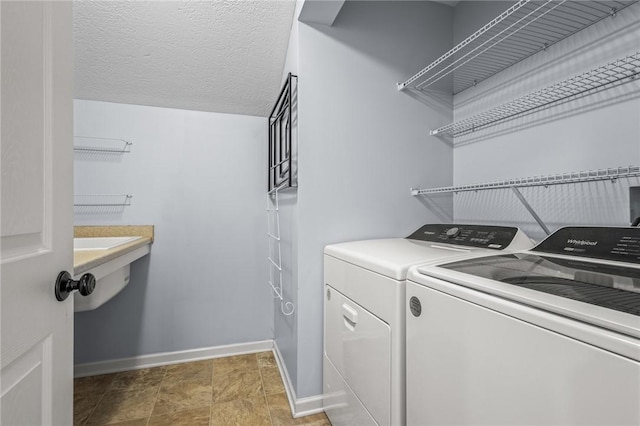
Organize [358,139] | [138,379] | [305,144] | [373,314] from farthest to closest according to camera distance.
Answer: [138,379], [358,139], [305,144], [373,314]

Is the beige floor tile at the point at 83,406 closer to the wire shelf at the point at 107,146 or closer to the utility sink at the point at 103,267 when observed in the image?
the utility sink at the point at 103,267

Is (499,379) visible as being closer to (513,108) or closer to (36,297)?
(36,297)

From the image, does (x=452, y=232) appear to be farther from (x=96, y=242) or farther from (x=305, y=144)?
(x=96, y=242)

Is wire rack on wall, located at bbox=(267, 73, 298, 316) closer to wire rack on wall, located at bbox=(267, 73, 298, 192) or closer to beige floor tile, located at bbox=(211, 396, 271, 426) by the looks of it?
wire rack on wall, located at bbox=(267, 73, 298, 192)

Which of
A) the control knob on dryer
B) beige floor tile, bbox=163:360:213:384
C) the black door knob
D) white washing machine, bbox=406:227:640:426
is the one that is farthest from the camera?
beige floor tile, bbox=163:360:213:384

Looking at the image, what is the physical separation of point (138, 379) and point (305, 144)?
78.6 inches

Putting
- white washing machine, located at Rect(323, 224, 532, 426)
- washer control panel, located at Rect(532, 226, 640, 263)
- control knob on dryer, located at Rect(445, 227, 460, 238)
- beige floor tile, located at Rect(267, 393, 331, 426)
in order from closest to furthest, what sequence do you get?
1. washer control panel, located at Rect(532, 226, 640, 263)
2. white washing machine, located at Rect(323, 224, 532, 426)
3. control knob on dryer, located at Rect(445, 227, 460, 238)
4. beige floor tile, located at Rect(267, 393, 331, 426)

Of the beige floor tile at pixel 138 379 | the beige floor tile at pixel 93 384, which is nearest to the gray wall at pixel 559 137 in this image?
the beige floor tile at pixel 138 379

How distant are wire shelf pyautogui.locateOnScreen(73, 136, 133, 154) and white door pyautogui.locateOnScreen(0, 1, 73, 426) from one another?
Answer: 1.58 m

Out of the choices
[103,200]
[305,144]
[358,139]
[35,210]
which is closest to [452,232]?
[358,139]

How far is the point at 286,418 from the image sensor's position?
1.56 m

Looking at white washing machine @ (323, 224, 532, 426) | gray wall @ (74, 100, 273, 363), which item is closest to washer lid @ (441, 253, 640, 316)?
white washing machine @ (323, 224, 532, 426)

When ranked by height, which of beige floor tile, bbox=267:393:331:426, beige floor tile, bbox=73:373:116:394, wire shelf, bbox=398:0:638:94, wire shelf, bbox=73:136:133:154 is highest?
wire shelf, bbox=398:0:638:94

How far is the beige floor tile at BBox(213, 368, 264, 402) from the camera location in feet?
5.83
